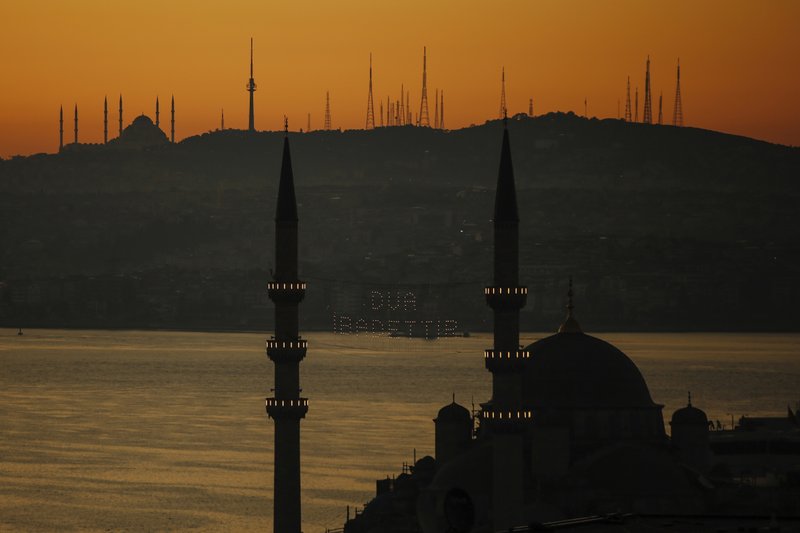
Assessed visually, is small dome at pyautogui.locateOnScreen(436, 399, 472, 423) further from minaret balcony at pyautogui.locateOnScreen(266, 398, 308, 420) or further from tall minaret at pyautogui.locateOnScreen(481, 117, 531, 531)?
minaret balcony at pyautogui.locateOnScreen(266, 398, 308, 420)

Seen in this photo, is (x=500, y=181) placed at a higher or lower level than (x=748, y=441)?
higher

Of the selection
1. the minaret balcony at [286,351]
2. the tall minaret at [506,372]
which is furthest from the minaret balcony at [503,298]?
the minaret balcony at [286,351]

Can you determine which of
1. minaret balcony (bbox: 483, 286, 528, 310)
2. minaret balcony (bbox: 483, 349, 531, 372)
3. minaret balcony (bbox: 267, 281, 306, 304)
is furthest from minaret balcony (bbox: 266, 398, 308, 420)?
minaret balcony (bbox: 483, 286, 528, 310)

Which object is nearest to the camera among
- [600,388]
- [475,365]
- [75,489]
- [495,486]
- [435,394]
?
[495,486]

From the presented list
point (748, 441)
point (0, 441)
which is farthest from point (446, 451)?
point (0, 441)

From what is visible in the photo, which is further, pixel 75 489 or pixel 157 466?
pixel 157 466

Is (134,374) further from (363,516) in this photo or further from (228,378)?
(363,516)

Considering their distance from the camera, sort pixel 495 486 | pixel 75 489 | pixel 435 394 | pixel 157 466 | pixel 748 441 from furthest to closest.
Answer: pixel 435 394
pixel 157 466
pixel 75 489
pixel 748 441
pixel 495 486
